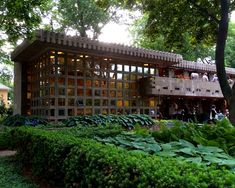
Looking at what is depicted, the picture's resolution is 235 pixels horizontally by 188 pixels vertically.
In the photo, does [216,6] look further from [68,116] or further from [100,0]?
[68,116]

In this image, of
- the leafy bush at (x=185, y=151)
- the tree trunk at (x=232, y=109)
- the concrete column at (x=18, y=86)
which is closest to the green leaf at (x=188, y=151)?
the leafy bush at (x=185, y=151)

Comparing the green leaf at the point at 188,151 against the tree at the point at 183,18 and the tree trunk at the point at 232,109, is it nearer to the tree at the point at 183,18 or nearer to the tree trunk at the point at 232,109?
the tree trunk at the point at 232,109

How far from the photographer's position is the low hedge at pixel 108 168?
260 centimetres

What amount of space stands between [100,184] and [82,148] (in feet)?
2.86

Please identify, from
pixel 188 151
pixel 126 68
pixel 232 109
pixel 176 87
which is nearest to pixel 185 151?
pixel 188 151

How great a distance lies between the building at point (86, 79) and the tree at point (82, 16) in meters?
11.6

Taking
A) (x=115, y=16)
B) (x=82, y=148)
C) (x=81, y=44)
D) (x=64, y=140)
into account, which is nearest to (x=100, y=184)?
(x=82, y=148)

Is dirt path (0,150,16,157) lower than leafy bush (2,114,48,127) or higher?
lower

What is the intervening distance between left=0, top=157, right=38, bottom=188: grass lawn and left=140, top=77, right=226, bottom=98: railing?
396 inches

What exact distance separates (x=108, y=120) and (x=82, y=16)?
17221mm

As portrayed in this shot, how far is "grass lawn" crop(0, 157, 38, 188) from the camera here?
596 centimetres

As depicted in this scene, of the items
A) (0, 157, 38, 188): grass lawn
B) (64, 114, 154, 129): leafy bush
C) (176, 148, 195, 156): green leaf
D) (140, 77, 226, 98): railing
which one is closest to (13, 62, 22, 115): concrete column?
(64, 114, 154, 129): leafy bush

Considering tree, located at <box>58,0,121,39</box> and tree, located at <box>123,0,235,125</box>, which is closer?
tree, located at <box>123,0,235,125</box>

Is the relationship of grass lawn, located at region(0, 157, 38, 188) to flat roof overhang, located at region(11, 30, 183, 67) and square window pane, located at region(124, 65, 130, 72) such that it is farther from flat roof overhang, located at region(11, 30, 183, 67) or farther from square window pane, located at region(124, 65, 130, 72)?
square window pane, located at region(124, 65, 130, 72)
